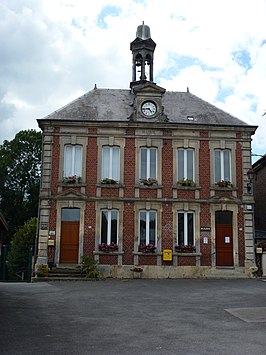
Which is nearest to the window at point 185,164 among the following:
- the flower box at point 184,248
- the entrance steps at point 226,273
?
the flower box at point 184,248

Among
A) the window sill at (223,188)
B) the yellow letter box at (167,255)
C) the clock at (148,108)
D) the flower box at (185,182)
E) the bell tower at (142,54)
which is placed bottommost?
the yellow letter box at (167,255)

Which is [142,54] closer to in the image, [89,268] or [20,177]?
[89,268]

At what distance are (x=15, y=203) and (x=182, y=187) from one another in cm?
2237

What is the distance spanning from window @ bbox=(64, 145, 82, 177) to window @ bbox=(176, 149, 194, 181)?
4655 mm

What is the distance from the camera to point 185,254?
1934 centimetres

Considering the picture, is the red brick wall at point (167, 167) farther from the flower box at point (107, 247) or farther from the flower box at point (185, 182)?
the flower box at point (107, 247)

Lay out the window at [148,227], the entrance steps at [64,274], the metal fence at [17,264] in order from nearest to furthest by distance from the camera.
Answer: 1. the entrance steps at [64,274]
2. the window at [148,227]
3. the metal fence at [17,264]

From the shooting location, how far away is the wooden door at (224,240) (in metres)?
19.6

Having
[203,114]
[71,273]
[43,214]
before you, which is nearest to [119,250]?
[71,273]

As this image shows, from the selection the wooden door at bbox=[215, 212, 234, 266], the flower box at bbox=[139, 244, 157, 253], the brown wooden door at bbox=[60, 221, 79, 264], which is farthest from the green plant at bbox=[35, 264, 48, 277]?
the wooden door at bbox=[215, 212, 234, 266]

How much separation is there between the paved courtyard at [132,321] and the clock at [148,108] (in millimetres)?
9285

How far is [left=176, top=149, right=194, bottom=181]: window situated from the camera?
20203 millimetres

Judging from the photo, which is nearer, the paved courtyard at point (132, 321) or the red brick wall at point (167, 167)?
the paved courtyard at point (132, 321)

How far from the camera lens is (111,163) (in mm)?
20078
